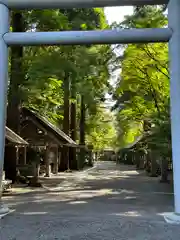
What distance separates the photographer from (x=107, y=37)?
26.5 ft

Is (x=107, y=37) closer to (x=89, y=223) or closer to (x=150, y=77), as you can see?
(x=89, y=223)

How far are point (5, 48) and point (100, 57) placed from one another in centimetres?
899

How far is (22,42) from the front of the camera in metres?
8.37

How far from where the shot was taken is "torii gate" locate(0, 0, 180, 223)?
25.7ft

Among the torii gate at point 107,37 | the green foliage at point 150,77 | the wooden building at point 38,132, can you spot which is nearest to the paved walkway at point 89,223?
the torii gate at point 107,37

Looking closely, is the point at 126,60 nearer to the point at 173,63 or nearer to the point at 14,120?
the point at 14,120

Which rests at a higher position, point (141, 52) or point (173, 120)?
point (141, 52)

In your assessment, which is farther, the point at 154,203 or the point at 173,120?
the point at 154,203

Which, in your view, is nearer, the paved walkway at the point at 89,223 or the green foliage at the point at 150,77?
the paved walkway at the point at 89,223

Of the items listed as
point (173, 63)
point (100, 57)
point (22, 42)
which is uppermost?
point (100, 57)

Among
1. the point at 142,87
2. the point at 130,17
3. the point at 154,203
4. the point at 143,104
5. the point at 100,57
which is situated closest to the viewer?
the point at 154,203

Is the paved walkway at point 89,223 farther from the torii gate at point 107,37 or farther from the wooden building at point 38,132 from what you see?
the wooden building at point 38,132

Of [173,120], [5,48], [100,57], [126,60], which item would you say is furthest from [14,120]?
[173,120]

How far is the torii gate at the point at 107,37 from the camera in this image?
308 inches
